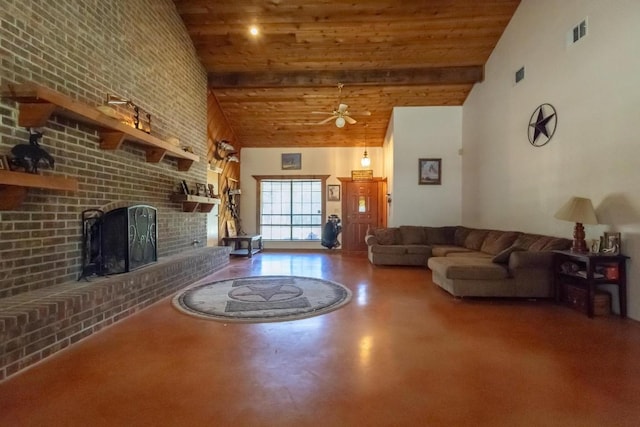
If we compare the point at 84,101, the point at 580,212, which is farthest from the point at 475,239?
the point at 84,101

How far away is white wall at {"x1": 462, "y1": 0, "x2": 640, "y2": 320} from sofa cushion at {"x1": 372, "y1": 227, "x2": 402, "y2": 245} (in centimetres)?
166

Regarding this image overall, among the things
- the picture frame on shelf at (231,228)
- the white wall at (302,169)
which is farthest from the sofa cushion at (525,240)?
the picture frame on shelf at (231,228)

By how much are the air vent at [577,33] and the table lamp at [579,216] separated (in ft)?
6.57

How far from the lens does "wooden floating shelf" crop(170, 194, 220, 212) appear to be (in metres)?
5.59

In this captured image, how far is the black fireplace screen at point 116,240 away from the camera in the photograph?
12.1 feet

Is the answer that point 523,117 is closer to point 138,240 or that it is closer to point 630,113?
point 630,113

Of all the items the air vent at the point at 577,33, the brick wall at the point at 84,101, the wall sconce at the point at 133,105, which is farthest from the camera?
the air vent at the point at 577,33

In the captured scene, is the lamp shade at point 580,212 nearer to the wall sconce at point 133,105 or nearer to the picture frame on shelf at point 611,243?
the picture frame on shelf at point 611,243

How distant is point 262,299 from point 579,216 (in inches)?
147

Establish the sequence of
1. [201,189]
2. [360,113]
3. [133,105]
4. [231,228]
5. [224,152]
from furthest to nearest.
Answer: [231,228], [224,152], [360,113], [201,189], [133,105]

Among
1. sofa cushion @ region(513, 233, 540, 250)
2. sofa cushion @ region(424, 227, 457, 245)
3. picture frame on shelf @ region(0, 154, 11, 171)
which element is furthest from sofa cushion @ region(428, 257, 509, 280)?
picture frame on shelf @ region(0, 154, 11, 171)

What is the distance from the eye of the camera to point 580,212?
12.6 feet

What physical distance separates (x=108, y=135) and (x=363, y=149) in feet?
23.5

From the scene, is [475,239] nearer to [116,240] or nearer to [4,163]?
[116,240]
